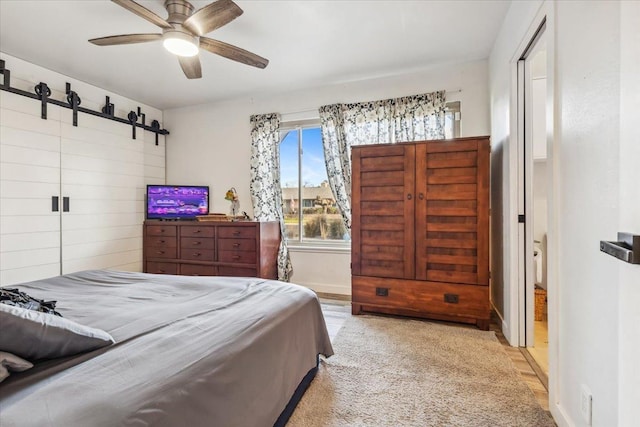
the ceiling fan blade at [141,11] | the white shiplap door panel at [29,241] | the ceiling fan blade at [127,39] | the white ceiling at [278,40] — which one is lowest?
the white shiplap door panel at [29,241]

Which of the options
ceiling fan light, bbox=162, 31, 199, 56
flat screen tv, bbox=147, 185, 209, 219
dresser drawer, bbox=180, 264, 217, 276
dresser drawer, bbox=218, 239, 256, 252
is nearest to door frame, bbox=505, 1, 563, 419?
ceiling fan light, bbox=162, 31, 199, 56

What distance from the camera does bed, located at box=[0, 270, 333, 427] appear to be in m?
0.75

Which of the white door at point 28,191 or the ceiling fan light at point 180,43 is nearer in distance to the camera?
the ceiling fan light at point 180,43

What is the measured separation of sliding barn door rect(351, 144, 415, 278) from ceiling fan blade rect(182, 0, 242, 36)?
5.27ft

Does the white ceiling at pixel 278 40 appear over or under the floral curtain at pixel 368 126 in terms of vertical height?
over

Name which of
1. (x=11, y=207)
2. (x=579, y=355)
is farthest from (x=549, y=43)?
(x=11, y=207)

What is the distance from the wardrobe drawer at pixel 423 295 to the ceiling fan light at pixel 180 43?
246cm

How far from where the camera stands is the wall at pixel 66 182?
9.82 feet

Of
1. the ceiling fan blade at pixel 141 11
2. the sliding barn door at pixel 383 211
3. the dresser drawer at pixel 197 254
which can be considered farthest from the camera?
the dresser drawer at pixel 197 254

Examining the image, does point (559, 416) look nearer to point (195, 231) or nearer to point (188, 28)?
point (188, 28)

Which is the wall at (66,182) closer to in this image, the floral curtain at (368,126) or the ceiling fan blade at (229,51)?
the ceiling fan blade at (229,51)

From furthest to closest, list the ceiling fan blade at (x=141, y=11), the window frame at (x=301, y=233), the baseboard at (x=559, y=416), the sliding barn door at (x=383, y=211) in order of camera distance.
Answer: the window frame at (x=301, y=233), the sliding barn door at (x=383, y=211), the ceiling fan blade at (x=141, y=11), the baseboard at (x=559, y=416)

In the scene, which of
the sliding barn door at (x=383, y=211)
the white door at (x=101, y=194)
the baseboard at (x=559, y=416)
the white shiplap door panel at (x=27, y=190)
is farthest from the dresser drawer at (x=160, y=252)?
the baseboard at (x=559, y=416)

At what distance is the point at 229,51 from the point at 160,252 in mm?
2884
